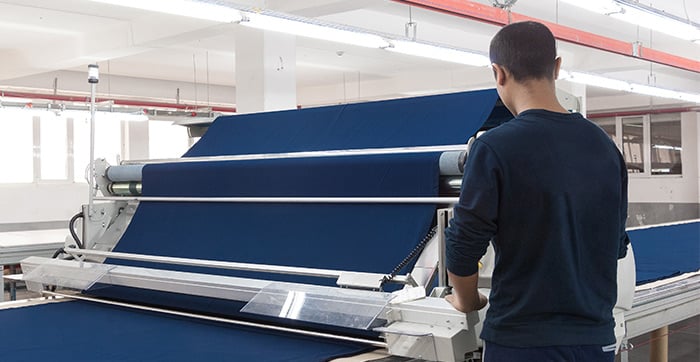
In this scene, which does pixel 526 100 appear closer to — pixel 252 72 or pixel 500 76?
pixel 500 76

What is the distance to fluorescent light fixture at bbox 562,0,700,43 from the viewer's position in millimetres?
4211

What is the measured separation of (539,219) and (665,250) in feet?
10.3

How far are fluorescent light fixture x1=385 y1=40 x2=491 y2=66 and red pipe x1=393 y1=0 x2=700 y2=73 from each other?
1.85 ft

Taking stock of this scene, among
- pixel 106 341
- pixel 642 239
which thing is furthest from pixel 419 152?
pixel 642 239

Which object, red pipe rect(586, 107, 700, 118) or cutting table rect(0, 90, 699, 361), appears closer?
cutting table rect(0, 90, 699, 361)

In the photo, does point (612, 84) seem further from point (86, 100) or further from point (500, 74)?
point (86, 100)

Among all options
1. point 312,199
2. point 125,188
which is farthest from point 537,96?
point 125,188

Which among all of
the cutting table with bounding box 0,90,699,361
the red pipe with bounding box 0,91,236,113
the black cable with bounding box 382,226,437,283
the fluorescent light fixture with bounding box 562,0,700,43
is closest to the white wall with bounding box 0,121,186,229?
the red pipe with bounding box 0,91,236,113

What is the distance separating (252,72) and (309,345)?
4863 millimetres

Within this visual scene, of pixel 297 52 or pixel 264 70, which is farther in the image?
pixel 297 52

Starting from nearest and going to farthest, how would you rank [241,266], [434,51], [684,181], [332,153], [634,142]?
[241,266]
[332,153]
[434,51]
[684,181]
[634,142]

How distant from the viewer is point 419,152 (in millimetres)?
2467

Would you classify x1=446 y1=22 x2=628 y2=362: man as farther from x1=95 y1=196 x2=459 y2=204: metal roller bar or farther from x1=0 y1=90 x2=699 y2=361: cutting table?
x1=95 y1=196 x2=459 y2=204: metal roller bar

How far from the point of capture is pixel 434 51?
6.32 meters
